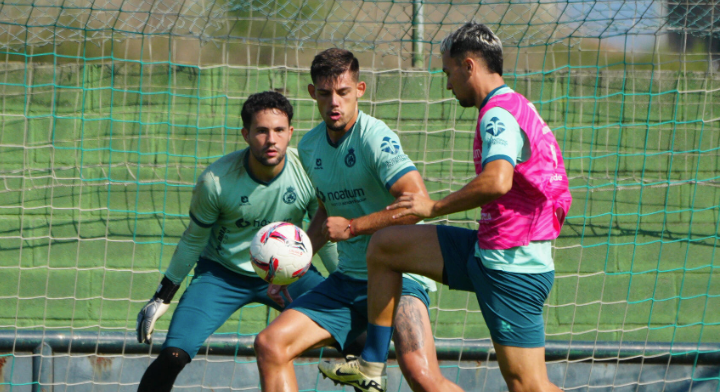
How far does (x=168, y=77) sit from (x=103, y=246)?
1383 millimetres

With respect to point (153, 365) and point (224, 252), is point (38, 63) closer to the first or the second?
point (224, 252)

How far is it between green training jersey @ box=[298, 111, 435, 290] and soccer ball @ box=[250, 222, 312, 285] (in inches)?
9.7

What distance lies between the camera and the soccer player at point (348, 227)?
3395mm

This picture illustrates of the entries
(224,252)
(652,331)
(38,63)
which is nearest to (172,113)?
(38,63)

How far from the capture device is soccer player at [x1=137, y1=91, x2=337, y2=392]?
4.06m

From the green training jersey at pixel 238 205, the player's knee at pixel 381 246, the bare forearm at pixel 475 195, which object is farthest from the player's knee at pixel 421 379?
the green training jersey at pixel 238 205

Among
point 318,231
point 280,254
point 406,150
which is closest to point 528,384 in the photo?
point 280,254

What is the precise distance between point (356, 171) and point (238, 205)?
0.92 m

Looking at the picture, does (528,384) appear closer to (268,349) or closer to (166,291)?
(268,349)

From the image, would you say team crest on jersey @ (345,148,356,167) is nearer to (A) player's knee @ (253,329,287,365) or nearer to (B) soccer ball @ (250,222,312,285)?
(B) soccer ball @ (250,222,312,285)

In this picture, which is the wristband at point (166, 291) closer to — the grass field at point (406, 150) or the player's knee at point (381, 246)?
the grass field at point (406, 150)

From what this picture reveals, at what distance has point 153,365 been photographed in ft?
13.3

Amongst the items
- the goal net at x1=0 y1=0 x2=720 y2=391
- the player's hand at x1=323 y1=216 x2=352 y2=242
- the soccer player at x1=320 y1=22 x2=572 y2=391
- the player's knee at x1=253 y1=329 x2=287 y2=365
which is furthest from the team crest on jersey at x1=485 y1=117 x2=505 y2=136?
the goal net at x1=0 y1=0 x2=720 y2=391

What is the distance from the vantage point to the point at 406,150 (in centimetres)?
575
